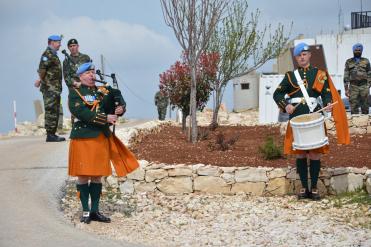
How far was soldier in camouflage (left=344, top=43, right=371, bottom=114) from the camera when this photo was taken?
1425 centimetres

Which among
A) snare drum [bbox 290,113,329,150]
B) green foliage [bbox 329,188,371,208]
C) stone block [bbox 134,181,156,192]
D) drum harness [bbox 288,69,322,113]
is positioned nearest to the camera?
snare drum [bbox 290,113,329,150]

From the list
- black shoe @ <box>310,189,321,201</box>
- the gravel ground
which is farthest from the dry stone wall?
black shoe @ <box>310,189,321,201</box>

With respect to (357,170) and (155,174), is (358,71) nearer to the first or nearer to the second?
(357,170)

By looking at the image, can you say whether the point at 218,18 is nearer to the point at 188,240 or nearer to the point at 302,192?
the point at 302,192

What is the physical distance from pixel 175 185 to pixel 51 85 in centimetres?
430

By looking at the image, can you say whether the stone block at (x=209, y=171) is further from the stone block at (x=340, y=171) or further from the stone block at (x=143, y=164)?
the stone block at (x=340, y=171)

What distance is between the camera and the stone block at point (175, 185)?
938cm

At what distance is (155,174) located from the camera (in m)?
9.43

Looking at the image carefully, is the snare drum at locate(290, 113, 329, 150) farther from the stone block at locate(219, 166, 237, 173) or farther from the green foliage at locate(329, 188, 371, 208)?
the stone block at locate(219, 166, 237, 173)

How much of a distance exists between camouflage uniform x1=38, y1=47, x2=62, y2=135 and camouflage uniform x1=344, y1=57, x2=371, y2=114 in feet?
20.1

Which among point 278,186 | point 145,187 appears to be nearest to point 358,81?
point 278,186

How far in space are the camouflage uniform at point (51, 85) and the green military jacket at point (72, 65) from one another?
0.17m

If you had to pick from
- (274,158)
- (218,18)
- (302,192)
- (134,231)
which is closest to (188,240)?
(134,231)

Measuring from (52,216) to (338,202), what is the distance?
11.6 ft
